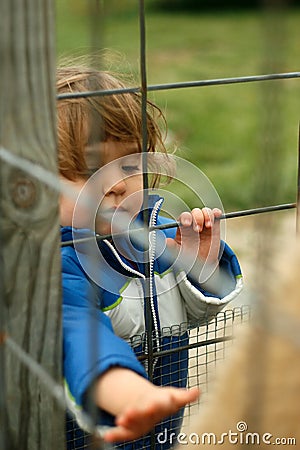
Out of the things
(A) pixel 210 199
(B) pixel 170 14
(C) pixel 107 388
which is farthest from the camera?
(B) pixel 170 14

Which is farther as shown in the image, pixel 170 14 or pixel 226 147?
pixel 170 14

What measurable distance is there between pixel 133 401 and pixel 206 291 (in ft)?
1.90

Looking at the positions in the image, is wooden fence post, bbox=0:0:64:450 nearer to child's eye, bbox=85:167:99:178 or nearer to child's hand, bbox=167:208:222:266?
child's eye, bbox=85:167:99:178

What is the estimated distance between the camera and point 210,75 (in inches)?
270

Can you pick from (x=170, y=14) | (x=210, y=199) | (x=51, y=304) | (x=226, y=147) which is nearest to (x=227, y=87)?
(x=226, y=147)

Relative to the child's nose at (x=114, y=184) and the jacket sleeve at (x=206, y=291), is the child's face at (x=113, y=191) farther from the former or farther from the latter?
the jacket sleeve at (x=206, y=291)

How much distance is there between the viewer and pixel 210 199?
67.2 inches

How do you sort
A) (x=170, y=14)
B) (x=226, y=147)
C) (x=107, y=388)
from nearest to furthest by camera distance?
1. (x=107, y=388)
2. (x=226, y=147)
3. (x=170, y=14)

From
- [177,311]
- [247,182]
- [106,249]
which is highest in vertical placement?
[106,249]

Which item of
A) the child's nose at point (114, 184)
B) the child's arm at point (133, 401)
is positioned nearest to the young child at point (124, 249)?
the child's nose at point (114, 184)

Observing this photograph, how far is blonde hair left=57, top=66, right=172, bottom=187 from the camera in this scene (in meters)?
1.30

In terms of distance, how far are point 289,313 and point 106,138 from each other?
752 mm

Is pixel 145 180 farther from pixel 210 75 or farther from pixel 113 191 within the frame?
pixel 210 75

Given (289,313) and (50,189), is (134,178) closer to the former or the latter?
(50,189)
